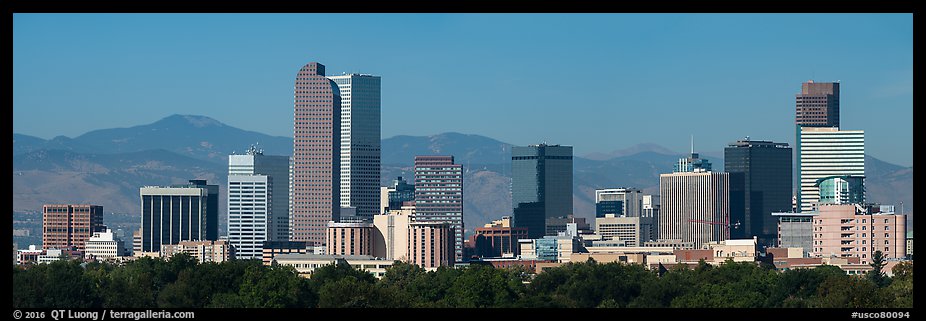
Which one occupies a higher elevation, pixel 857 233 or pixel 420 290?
pixel 857 233

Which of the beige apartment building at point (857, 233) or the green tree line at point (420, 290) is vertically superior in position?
the beige apartment building at point (857, 233)

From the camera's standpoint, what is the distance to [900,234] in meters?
188

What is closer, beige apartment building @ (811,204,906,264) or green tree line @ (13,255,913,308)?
green tree line @ (13,255,913,308)

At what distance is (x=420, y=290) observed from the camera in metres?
84.5

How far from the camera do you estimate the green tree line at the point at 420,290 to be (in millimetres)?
61156

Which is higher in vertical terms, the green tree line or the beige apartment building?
the beige apartment building

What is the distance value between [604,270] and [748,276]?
11.3 metres

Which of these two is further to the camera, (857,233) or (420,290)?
(857,233)

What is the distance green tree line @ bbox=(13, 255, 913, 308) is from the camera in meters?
61.2

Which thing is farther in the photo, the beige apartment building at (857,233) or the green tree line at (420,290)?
the beige apartment building at (857,233)
